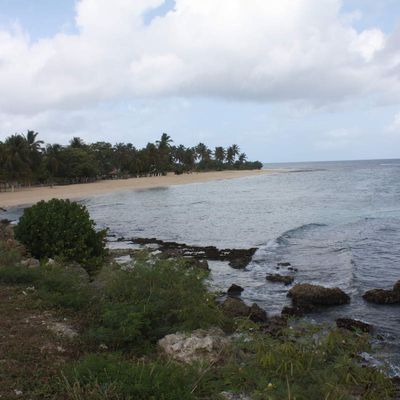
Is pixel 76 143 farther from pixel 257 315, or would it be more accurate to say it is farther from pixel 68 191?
pixel 257 315

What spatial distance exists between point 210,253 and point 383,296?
9228mm

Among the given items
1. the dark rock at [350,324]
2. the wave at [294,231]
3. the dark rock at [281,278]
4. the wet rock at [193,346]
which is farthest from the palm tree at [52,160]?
the wet rock at [193,346]

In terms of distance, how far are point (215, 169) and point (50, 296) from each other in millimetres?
154963

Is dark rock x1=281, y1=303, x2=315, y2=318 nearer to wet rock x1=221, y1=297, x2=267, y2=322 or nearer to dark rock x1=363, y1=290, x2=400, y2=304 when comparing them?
wet rock x1=221, y1=297, x2=267, y2=322

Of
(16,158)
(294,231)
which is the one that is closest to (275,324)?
(294,231)

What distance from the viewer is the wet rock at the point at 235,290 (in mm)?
13331

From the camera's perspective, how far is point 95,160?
106750mm

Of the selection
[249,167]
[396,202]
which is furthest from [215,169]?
[396,202]

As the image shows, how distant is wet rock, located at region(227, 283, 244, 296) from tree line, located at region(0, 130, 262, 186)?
2647 inches

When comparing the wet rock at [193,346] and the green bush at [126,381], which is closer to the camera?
the green bush at [126,381]

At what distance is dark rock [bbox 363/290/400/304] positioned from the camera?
11.9m

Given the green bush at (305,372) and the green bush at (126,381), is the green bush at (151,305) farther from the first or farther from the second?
the green bush at (305,372)

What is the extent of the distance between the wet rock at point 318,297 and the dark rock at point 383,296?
0.61 meters

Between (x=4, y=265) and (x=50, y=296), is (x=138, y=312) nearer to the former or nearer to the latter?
(x=50, y=296)
